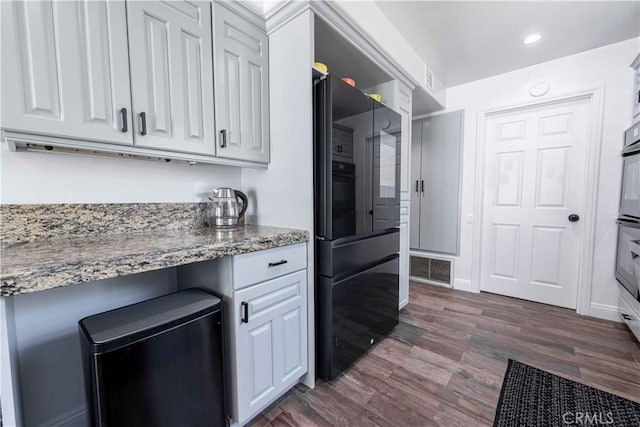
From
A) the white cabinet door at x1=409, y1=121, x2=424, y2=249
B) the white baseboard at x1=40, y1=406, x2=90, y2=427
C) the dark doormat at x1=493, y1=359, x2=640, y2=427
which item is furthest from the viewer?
the white cabinet door at x1=409, y1=121, x2=424, y2=249

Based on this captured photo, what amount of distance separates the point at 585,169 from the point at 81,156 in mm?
3956

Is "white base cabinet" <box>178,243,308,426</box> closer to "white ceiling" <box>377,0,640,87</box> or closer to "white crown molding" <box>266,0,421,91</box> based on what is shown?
"white crown molding" <box>266,0,421,91</box>

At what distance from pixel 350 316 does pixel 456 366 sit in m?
0.84

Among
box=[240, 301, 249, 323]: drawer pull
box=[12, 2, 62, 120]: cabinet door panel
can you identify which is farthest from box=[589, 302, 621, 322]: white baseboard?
box=[12, 2, 62, 120]: cabinet door panel

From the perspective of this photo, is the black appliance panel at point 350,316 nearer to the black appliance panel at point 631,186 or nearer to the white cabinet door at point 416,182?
the white cabinet door at point 416,182

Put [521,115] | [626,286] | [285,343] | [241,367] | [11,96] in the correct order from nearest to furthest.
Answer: [11,96] < [241,367] < [285,343] < [626,286] < [521,115]

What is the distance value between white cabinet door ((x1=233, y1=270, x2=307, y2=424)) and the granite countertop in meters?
0.23

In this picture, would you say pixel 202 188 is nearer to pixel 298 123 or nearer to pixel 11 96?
pixel 298 123

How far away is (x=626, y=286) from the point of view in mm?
2055

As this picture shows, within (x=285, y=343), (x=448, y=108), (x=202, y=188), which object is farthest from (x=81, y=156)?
(x=448, y=108)

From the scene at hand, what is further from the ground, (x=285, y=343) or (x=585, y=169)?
(x=585, y=169)

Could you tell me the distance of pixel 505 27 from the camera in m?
2.09

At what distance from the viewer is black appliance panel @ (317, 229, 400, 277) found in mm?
1494

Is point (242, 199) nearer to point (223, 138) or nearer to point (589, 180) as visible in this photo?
point (223, 138)
